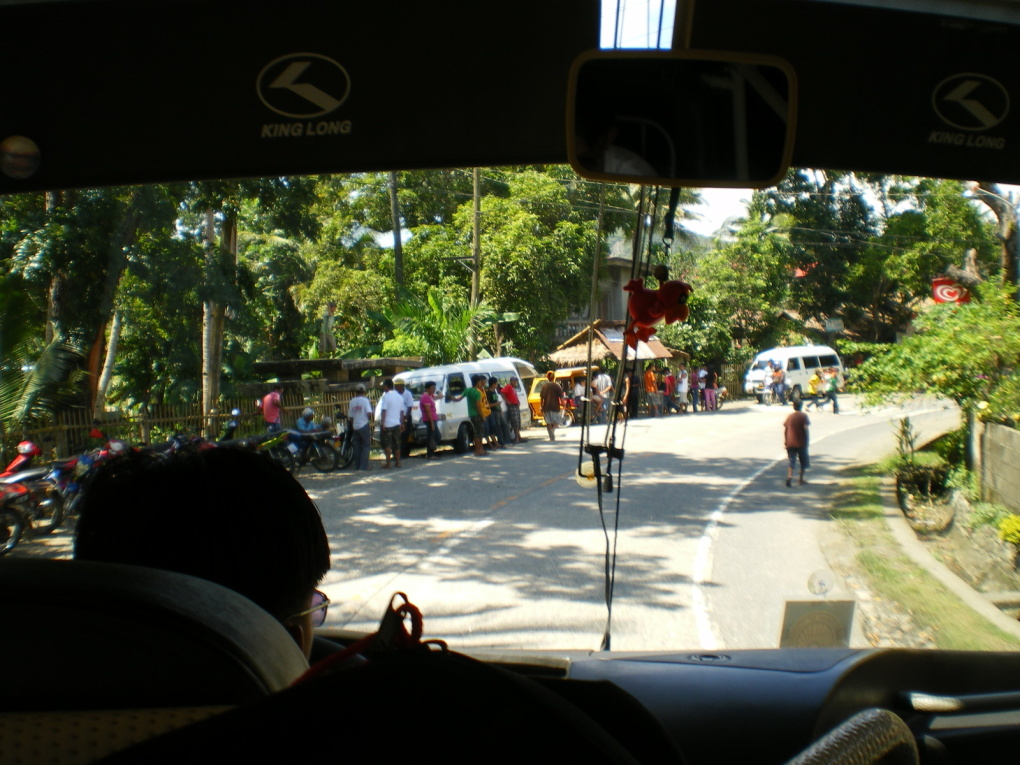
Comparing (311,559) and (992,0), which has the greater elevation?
(992,0)

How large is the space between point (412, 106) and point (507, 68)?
11.6 inches

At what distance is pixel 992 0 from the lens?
224cm

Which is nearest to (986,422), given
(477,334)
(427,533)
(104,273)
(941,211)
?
(941,211)

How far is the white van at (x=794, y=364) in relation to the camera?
8242 mm

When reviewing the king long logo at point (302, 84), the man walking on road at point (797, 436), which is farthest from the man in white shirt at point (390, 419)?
the king long logo at point (302, 84)

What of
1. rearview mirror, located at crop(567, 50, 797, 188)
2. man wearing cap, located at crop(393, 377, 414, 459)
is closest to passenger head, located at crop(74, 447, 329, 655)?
rearview mirror, located at crop(567, 50, 797, 188)

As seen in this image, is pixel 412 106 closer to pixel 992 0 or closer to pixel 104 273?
pixel 992 0

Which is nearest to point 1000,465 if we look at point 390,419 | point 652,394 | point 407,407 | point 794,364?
point 794,364

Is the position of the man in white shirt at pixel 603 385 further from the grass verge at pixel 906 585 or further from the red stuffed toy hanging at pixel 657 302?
the red stuffed toy hanging at pixel 657 302

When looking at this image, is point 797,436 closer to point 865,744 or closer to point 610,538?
point 610,538

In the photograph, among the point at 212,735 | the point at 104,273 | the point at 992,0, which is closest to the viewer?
the point at 212,735

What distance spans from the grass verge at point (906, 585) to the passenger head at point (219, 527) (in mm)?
3350

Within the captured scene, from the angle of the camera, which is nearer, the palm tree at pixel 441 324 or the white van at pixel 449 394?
the palm tree at pixel 441 324

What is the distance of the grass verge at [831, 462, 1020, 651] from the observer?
4281 mm
